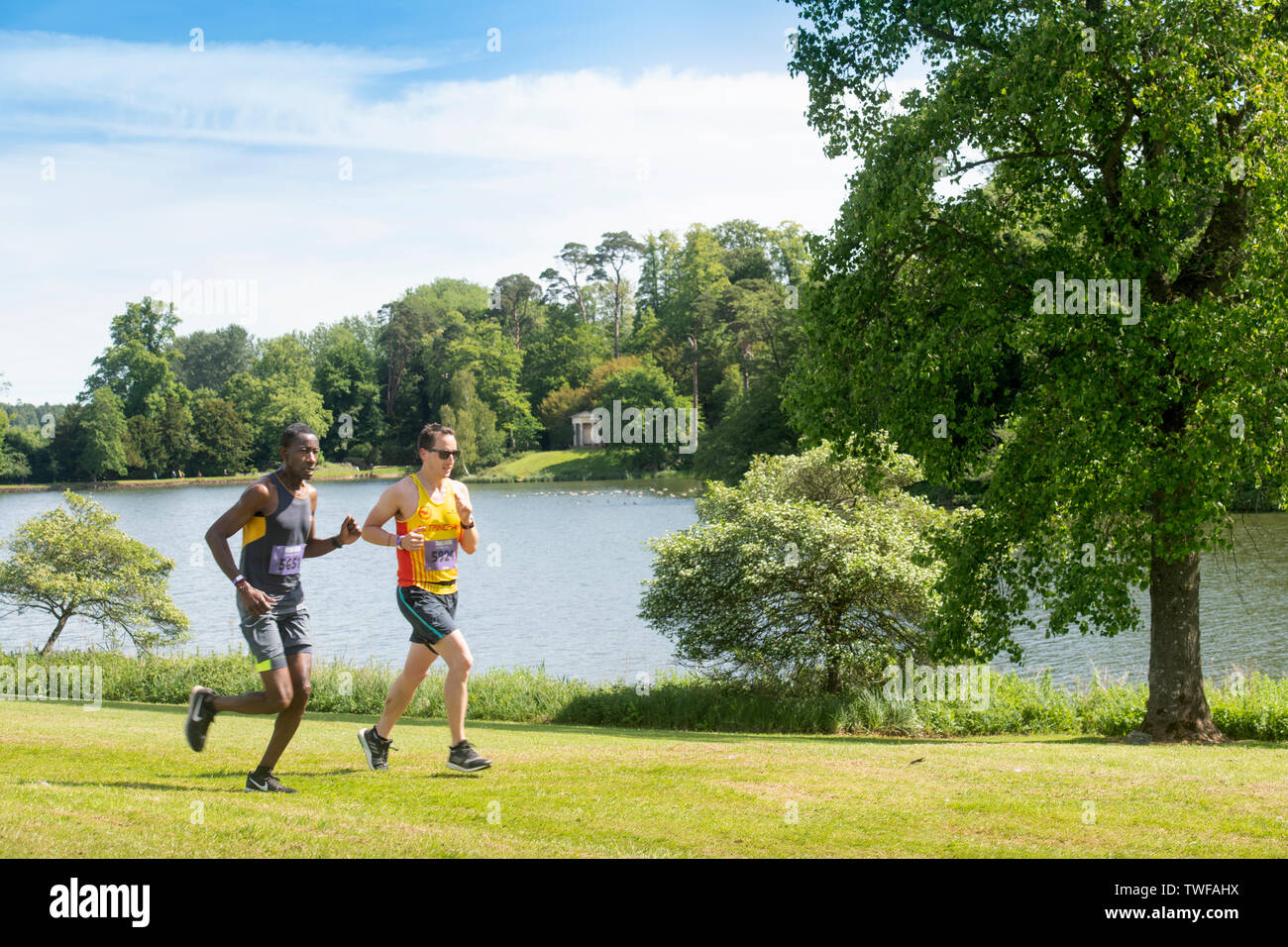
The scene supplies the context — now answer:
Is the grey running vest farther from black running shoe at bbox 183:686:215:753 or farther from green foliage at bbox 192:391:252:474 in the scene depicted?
green foliage at bbox 192:391:252:474

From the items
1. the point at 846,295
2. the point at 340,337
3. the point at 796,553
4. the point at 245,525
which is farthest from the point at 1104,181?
the point at 340,337

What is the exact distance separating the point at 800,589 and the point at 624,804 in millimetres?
11431

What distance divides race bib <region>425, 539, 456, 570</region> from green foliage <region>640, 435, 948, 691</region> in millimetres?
10406

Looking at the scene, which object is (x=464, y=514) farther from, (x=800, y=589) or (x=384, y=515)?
(x=800, y=589)

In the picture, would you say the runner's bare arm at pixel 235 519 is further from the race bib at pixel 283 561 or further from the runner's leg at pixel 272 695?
the runner's leg at pixel 272 695

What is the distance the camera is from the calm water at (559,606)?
24.5m

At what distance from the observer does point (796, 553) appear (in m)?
18.1

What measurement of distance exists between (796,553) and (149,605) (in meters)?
14.6

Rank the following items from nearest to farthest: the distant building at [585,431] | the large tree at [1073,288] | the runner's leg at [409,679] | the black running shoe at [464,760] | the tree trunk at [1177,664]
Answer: the runner's leg at [409,679], the black running shoe at [464,760], the large tree at [1073,288], the tree trunk at [1177,664], the distant building at [585,431]

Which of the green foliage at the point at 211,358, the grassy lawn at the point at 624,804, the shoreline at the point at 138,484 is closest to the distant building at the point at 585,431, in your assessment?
the shoreline at the point at 138,484

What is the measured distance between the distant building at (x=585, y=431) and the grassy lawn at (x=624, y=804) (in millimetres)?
102251

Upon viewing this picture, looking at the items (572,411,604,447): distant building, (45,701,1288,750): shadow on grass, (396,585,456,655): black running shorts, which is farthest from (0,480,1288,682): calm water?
(572,411,604,447): distant building

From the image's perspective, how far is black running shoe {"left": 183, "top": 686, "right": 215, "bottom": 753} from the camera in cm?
793

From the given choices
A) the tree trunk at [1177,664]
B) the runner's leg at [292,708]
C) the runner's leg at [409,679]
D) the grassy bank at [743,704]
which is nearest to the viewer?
the runner's leg at [292,708]
